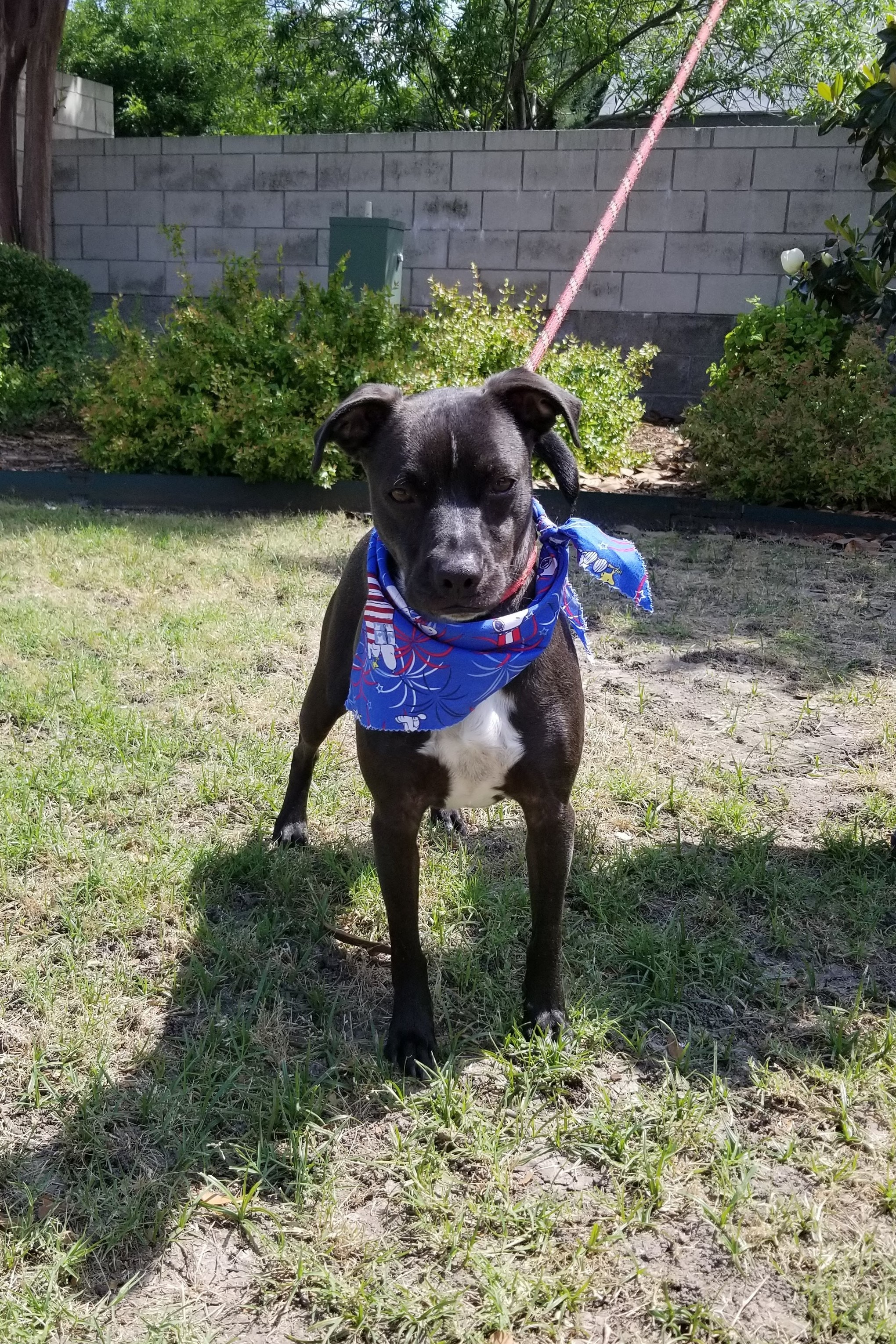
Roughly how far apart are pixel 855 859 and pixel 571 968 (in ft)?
3.36

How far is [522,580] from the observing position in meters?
2.40

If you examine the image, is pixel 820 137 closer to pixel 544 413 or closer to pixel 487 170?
pixel 487 170

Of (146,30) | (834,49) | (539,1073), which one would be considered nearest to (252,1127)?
(539,1073)

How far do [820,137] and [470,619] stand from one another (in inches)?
308

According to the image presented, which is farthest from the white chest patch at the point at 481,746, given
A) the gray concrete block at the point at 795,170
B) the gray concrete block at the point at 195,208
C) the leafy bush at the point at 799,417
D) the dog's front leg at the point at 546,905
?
the gray concrete block at the point at 195,208

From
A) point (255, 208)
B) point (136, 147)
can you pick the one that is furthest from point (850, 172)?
point (136, 147)

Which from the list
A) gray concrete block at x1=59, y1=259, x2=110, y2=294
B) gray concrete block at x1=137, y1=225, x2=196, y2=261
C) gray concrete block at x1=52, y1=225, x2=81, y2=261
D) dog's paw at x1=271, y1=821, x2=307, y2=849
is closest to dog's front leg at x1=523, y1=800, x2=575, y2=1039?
dog's paw at x1=271, y1=821, x2=307, y2=849

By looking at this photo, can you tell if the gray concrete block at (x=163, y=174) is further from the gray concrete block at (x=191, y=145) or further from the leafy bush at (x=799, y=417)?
the leafy bush at (x=799, y=417)

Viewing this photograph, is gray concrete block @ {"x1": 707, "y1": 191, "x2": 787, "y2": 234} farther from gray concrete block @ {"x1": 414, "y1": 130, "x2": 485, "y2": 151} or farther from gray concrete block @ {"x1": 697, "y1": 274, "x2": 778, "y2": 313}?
gray concrete block @ {"x1": 414, "y1": 130, "x2": 485, "y2": 151}

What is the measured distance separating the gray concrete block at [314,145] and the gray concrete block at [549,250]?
2.09 m

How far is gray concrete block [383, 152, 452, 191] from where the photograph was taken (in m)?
9.59

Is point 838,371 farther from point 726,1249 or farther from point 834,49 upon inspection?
point 834,49

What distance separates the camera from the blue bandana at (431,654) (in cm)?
224

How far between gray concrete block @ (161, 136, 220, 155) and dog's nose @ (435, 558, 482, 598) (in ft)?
33.0
